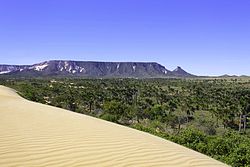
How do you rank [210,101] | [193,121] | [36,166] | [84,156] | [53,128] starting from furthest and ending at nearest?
[210,101], [193,121], [53,128], [84,156], [36,166]

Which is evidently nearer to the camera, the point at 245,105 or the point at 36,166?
the point at 36,166

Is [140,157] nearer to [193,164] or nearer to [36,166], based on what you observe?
[193,164]

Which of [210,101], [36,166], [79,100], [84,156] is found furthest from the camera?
[210,101]

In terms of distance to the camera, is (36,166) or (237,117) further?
(237,117)

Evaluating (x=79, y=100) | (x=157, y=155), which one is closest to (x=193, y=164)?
(x=157, y=155)

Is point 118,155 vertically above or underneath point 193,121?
above

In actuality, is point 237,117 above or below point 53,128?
below

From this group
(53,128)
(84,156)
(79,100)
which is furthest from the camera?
(79,100)

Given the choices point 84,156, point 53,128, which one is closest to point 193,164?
point 84,156

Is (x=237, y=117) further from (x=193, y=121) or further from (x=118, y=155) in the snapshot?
(x=118, y=155)
